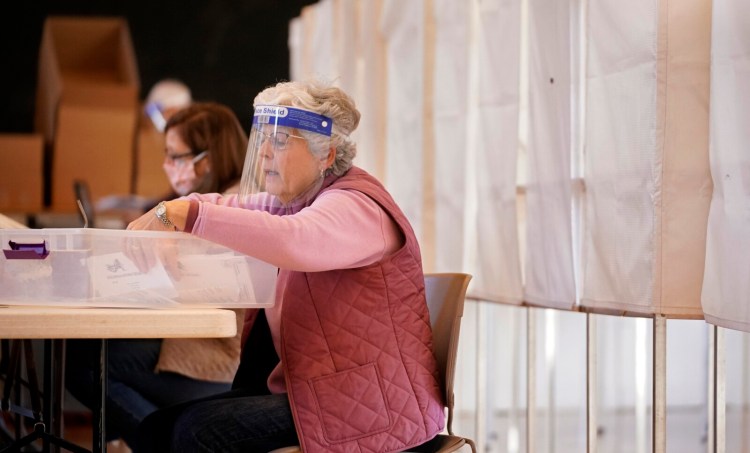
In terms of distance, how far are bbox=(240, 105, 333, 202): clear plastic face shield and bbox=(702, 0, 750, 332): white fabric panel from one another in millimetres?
753

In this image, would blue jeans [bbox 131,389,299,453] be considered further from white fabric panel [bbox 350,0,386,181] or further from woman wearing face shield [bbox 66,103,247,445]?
white fabric panel [bbox 350,0,386,181]

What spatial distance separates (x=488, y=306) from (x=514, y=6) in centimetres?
126

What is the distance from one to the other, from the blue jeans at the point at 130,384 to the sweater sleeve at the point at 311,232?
0.93m

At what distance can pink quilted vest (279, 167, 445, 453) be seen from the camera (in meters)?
1.75

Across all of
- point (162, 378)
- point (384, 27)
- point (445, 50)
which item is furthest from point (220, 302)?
point (384, 27)

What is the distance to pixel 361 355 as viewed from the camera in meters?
1.78

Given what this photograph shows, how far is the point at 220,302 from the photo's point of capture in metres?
1.74

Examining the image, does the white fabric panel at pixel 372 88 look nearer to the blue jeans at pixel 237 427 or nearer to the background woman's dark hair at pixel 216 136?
the background woman's dark hair at pixel 216 136

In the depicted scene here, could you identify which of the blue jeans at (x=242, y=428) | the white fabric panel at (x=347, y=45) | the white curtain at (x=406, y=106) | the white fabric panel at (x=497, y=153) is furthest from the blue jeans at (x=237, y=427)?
the white fabric panel at (x=347, y=45)

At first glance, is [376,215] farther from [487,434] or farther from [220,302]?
[487,434]

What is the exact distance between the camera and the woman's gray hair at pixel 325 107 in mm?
1890

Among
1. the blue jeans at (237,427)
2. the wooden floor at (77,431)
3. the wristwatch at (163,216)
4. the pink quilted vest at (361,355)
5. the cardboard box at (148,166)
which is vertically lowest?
the wooden floor at (77,431)

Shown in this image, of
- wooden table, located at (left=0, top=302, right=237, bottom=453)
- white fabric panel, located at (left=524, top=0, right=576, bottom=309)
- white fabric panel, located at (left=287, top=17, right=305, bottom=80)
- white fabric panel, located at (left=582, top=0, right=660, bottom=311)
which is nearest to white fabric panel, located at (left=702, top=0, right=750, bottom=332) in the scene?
white fabric panel, located at (left=582, top=0, right=660, bottom=311)

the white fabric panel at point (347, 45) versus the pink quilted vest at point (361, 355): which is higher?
the white fabric panel at point (347, 45)
